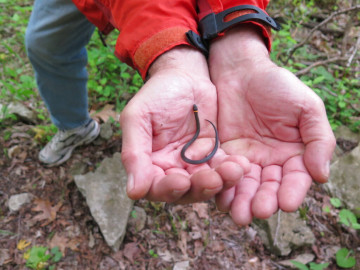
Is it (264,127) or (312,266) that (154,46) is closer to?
(264,127)

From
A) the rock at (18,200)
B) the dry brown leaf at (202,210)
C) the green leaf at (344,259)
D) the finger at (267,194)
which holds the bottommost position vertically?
the rock at (18,200)

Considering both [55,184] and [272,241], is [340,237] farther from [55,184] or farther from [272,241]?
[55,184]

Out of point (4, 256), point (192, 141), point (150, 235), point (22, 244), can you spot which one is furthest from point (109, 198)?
point (192, 141)

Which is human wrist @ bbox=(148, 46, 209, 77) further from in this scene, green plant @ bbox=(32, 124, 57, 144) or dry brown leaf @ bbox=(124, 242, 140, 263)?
green plant @ bbox=(32, 124, 57, 144)

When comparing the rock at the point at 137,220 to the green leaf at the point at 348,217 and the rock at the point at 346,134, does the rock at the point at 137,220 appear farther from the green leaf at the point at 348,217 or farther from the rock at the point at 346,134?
the rock at the point at 346,134

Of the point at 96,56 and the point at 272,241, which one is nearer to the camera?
the point at 272,241

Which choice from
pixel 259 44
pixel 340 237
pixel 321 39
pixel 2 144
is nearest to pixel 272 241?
pixel 340 237

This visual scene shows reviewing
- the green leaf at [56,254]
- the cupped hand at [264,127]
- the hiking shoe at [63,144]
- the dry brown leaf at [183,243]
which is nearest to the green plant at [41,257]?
→ the green leaf at [56,254]
